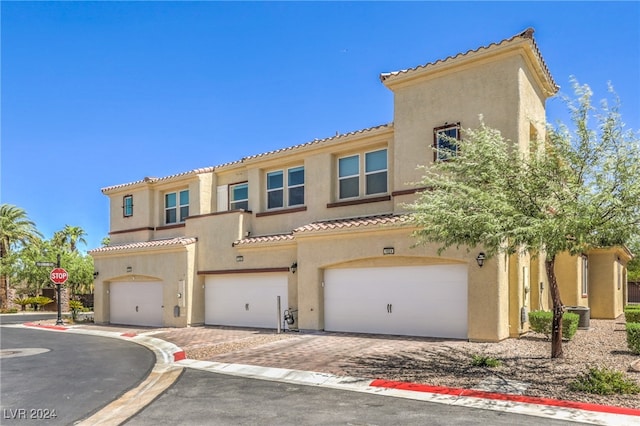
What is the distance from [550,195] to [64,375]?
12341mm

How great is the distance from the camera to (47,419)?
837 cm

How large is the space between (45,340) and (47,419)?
43.9ft

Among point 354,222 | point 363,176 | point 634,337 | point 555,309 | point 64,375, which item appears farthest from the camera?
point 363,176

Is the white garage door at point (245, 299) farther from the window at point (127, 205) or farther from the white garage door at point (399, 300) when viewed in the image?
the window at point (127, 205)

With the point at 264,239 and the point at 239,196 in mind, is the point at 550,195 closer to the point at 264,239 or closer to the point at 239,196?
the point at 264,239

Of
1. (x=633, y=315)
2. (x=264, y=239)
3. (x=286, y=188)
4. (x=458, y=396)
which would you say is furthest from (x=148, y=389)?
(x=633, y=315)

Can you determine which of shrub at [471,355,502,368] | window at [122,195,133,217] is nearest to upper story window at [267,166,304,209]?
window at [122,195,133,217]

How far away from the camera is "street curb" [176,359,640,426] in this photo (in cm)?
774

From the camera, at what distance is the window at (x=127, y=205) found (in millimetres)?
28394

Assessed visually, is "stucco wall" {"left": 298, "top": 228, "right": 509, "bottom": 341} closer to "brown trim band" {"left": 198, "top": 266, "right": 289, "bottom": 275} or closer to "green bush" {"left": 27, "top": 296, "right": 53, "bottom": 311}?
"brown trim band" {"left": 198, "top": 266, "right": 289, "bottom": 275}

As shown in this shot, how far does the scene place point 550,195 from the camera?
35.7 ft

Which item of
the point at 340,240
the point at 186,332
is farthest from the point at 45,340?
the point at 340,240

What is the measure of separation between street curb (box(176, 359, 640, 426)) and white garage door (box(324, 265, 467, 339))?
6.11 meters

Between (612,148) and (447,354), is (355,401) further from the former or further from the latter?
(612,148)
